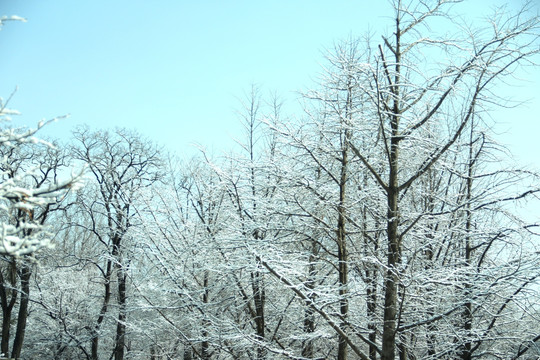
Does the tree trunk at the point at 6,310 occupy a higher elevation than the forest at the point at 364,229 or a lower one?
lower

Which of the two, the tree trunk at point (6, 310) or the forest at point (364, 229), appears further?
the tree trunk at point (6, 310)

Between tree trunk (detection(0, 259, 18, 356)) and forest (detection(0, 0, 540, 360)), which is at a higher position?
forest (detection(0, 0, 540, 360))

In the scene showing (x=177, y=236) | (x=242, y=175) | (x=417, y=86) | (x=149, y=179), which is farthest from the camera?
(x=149, y=179)

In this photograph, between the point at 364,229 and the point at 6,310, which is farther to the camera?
the point at 6,310

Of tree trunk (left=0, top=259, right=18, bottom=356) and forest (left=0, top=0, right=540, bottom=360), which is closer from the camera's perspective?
forest (left=0, top=0, right=540, bottom=360)

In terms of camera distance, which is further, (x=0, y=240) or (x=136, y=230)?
(x=136, y=230)

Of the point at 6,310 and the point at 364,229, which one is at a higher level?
the point at 364,229

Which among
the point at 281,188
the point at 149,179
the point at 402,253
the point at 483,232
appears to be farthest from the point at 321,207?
the point at 149,179

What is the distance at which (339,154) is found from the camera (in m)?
6.53

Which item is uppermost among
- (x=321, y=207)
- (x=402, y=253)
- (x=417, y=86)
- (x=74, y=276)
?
(x=417, y=86)

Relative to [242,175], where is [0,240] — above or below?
below

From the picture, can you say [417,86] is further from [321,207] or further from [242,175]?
[242,175]

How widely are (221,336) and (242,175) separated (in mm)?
2420

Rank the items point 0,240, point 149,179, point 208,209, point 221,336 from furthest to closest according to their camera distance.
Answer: point 149,179 < point 208,209 < point 221,336 < point 0,240
